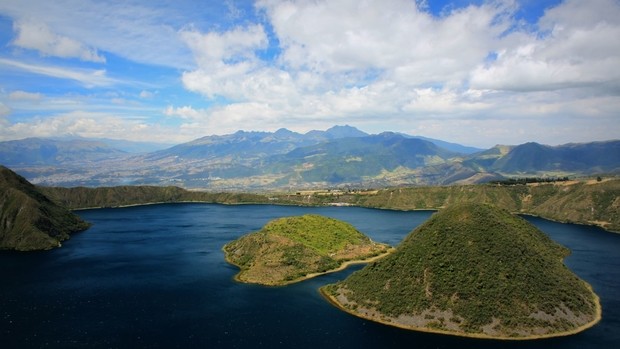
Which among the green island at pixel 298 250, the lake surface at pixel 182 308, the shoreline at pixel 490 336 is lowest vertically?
the shoreline at pixel 490 336

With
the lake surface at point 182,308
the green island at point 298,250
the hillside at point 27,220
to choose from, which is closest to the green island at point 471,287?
the lake surface at point 182,308

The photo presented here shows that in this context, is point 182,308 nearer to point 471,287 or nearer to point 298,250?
point 298,250

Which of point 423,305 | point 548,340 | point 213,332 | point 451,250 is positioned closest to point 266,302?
point 213,332

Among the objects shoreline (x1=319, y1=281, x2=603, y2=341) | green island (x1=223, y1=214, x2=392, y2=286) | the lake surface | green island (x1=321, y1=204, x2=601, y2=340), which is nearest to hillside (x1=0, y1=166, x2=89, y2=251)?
the lake surface

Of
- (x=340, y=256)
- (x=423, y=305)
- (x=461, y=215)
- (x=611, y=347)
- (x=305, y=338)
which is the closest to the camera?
(x=611, y=347)

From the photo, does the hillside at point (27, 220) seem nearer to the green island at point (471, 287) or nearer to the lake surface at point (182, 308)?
the lake surface at point (182, 308)

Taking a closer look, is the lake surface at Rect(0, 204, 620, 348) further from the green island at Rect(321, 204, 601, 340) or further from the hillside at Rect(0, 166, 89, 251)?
the hillside at Rect(0, 166, 89, 251)

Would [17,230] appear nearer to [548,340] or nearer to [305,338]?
[305,338]
